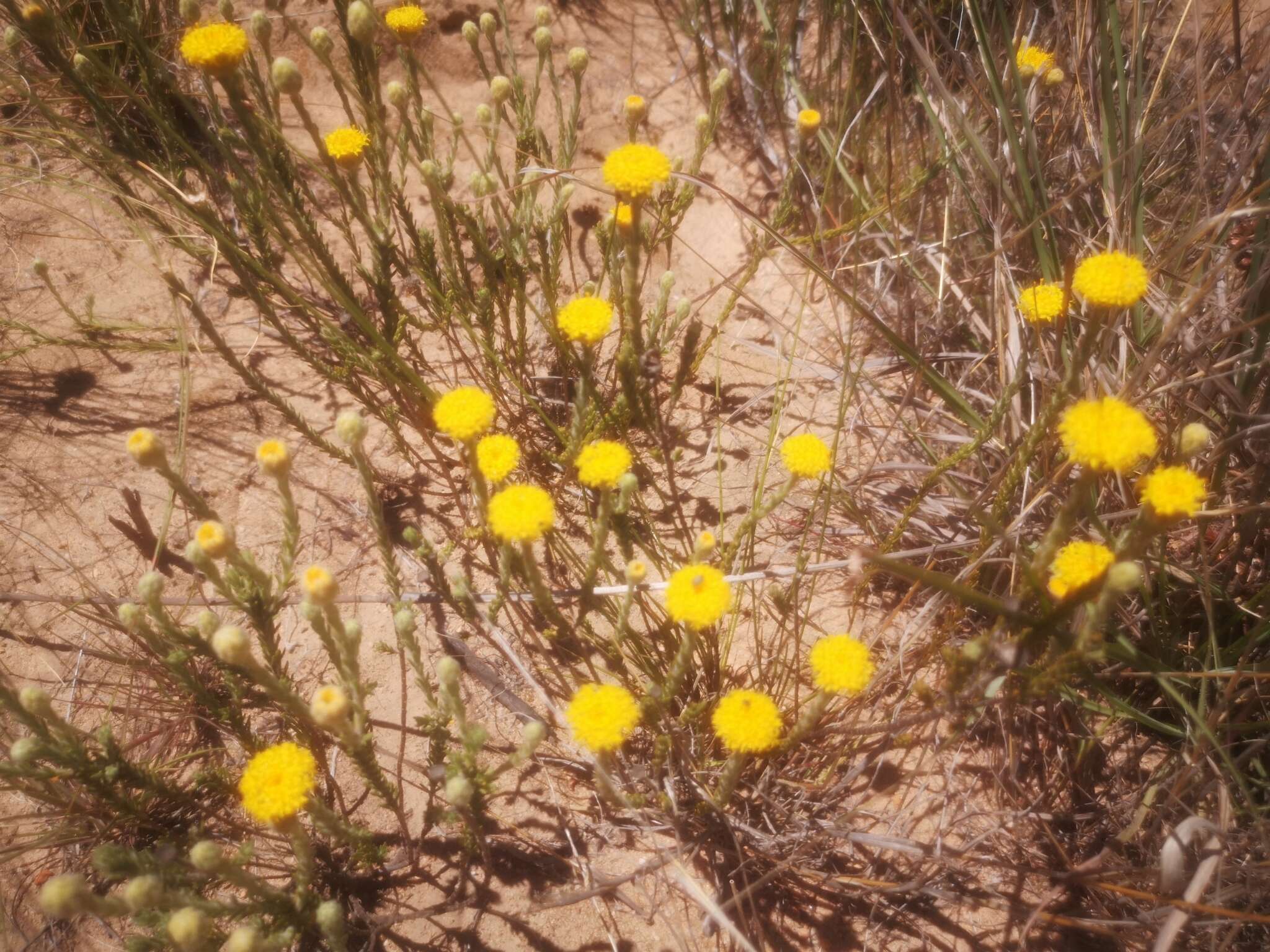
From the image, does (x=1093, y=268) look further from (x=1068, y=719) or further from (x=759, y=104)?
(x=759, y=104)

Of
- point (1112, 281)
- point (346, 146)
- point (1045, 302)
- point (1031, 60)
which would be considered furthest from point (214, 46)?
point (1031, 60)

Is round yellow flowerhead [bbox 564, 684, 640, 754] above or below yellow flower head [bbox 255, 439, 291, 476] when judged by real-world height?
below

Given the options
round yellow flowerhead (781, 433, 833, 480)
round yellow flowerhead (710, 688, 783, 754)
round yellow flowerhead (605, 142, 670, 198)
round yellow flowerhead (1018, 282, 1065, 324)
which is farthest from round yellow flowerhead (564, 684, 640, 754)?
round yellow flowerhead (1018, 282, 1065, 324)

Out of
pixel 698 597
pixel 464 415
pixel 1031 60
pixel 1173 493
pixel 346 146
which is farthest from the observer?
pixel 1031 60

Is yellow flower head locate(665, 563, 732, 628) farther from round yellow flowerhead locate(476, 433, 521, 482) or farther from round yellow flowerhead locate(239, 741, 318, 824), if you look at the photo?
round yellow flowerhead locate(239, 741, 318, 824)

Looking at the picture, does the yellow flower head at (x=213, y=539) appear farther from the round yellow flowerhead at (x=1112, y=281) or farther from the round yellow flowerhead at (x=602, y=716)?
the round yellow flowerhead at (x=1112, y=281)

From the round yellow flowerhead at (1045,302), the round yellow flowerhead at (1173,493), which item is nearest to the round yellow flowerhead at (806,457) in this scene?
the round yellow flowerhead at (1173,493)

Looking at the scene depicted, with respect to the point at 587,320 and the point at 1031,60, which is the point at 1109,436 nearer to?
the point at 587,320
